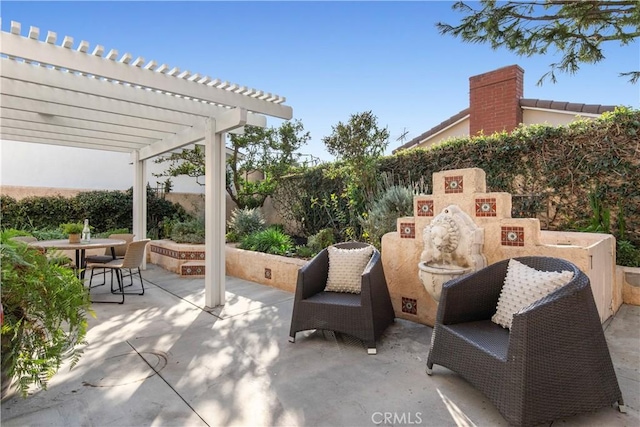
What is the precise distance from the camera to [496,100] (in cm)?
929

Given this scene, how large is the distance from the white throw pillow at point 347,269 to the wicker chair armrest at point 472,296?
1.20 meters

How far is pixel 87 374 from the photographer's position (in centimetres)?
284

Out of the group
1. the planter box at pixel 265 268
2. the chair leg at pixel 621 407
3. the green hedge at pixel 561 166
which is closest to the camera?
the chair leg at pixel 621 407

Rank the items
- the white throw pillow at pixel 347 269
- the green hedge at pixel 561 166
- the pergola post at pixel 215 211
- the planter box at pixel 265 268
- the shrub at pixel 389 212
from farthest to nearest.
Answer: the planter box at pixel 265 268
the shrub at pixel 389 212
the green hedge at pixel 561 166
the pergola post at pixel 215 211
the white throw pillow at pixel 347 269

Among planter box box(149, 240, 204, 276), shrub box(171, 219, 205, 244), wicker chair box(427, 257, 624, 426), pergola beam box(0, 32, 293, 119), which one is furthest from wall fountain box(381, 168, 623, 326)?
shrub box(171, 219, 205, 244)

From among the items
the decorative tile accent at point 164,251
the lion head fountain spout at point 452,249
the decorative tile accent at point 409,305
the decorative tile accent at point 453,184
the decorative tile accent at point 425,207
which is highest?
the decorative tile accent at point 453,184

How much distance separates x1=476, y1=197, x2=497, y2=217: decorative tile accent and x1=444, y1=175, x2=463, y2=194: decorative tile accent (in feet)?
0.78

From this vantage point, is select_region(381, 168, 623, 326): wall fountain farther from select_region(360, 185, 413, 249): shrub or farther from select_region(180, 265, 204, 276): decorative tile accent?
select_region(180, 265, 204, 276): decorative tile accent

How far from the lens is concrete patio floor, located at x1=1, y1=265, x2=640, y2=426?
223 cm

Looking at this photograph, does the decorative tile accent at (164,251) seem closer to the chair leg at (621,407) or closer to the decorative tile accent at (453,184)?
the decorative tile accent at (453,184)

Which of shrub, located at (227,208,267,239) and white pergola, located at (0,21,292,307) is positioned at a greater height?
white pergola, located at (0,21,292,307)

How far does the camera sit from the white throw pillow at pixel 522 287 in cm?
240

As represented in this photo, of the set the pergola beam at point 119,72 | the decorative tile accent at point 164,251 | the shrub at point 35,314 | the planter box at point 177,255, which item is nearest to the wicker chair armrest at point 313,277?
the shrub at point 35,314

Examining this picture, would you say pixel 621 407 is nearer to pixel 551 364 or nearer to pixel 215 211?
pixel 551 364
